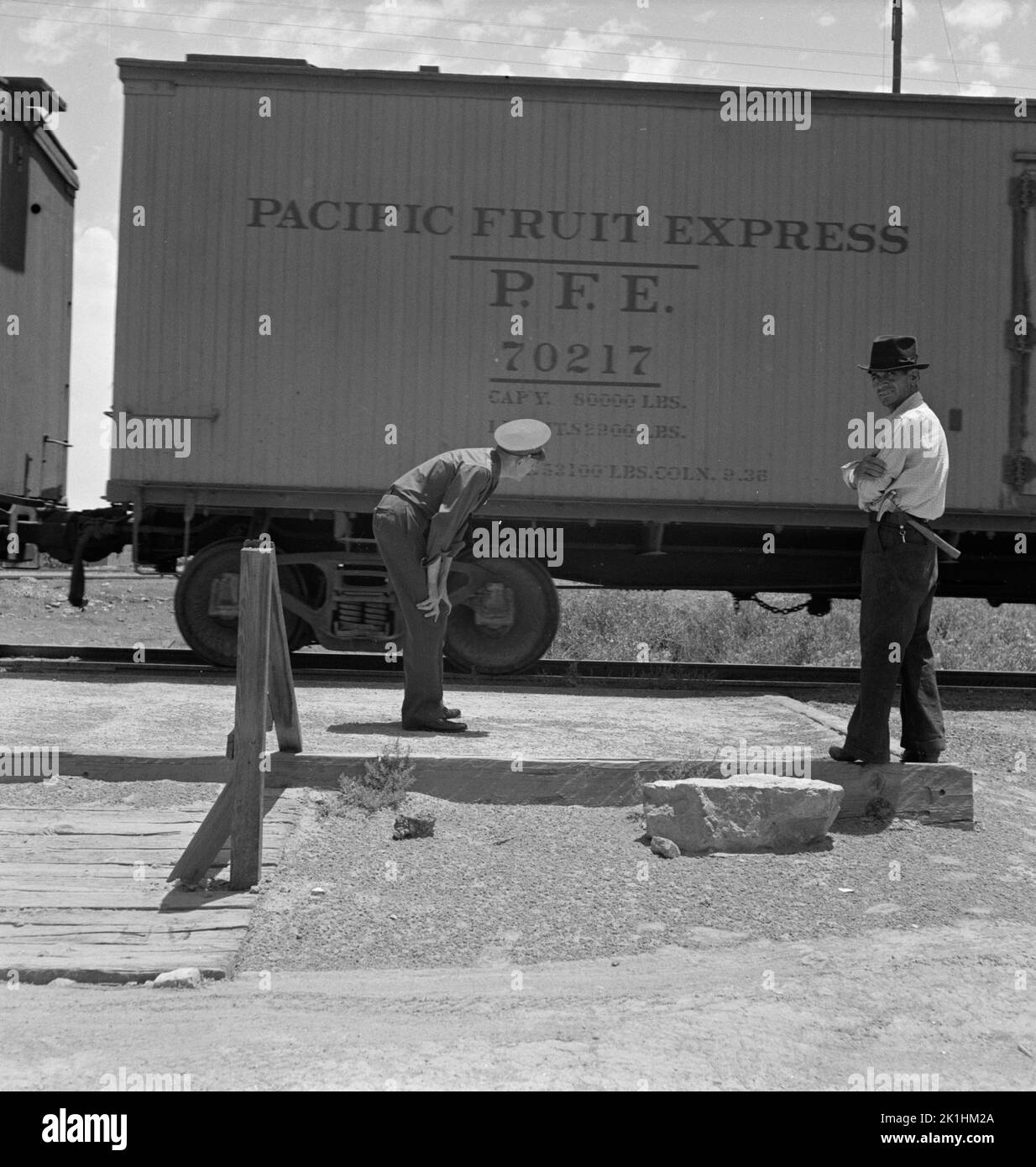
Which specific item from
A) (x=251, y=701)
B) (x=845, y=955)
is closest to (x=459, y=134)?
(x=251, y=701)

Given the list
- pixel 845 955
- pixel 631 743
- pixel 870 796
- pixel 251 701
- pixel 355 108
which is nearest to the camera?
pixel 845 955

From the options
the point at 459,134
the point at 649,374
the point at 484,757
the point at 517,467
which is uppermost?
the point at 459,134

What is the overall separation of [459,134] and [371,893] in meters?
6.82

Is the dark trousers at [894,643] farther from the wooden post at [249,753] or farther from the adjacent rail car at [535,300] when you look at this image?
the adjacent rail car at [535,300]

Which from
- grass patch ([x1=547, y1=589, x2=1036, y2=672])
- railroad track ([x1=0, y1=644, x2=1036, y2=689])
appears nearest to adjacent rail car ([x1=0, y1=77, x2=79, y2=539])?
railroad track ([x1=0, y1=644, x2=1036, y2=689])

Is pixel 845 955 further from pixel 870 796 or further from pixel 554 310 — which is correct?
pixel 554 310

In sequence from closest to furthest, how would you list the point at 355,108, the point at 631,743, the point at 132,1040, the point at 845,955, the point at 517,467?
the point at 132,1040 < the point at 845,955 < the point at 517,467 < the point at 631,743 < the point at 355,108

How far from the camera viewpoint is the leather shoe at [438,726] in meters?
6.64

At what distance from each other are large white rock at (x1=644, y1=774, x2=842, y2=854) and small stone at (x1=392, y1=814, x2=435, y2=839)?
2.96ft

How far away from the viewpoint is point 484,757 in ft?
18.5

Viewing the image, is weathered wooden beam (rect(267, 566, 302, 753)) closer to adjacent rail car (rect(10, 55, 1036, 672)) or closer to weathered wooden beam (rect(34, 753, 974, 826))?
weathered wooden beam (rect(34, 753, 974, 826))

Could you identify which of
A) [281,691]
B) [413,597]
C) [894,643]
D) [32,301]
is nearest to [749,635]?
[32,301]

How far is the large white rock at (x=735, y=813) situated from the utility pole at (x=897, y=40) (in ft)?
71.1

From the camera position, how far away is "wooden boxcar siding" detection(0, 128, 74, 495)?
1045 centimetres
